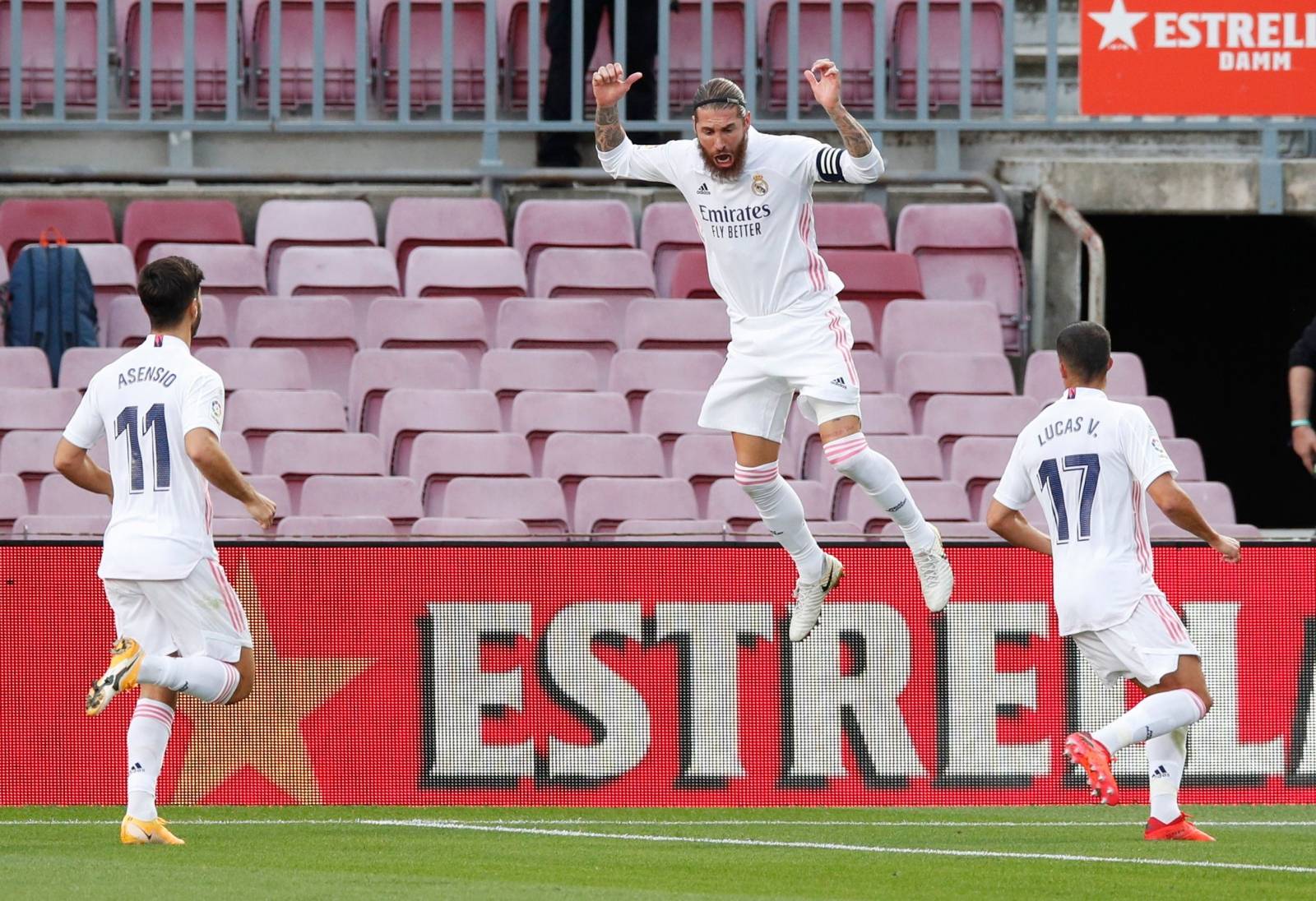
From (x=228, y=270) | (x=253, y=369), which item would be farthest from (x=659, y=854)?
(x=228, y=270)

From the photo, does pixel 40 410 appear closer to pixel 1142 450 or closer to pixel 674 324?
pixel 674 324

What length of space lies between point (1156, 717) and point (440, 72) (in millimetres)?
7854

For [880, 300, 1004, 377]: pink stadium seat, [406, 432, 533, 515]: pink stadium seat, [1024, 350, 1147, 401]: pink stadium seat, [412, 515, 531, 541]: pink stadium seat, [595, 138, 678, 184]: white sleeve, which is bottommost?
[412, 515, 531, 541]: pink stadium seat

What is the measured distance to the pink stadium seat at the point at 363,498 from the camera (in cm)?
1095

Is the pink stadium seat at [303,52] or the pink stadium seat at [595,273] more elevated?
the pink stadium seat at [303,52]

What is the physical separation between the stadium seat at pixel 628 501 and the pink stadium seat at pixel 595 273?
2.13m

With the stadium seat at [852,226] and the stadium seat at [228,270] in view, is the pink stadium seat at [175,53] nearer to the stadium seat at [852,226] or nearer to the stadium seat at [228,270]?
→ the stadium seat at [228,270]

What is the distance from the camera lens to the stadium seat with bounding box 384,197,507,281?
13234mm

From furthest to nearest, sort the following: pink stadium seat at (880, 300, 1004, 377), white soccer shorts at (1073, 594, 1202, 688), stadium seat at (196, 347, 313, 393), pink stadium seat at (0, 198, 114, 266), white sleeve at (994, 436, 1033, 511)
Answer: pink stadium seat at (0, 198, 114, 266)
pink stadium seat at (880, 300, 1004, 377)
stadium seat at (196, 347, 313, 393)
white sleeve at (994, 436, 1033, 511)
white soccer shorts at (1073, 594, 1202, 688)

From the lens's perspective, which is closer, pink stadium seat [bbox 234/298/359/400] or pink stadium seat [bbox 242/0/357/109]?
pink stadium seat [bbox 234/298/359/400]

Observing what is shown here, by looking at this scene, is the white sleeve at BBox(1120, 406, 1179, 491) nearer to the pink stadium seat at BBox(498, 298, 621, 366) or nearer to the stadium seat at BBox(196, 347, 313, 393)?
the pink stadium seat at BBox(498, 298, 621, 366)

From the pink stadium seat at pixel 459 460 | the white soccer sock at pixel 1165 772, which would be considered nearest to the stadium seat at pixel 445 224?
the pink stadium seat at pixel 459 460

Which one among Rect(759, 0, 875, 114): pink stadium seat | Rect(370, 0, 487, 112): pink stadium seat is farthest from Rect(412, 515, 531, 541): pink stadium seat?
Rect(759, 0, 875, 114): pink stadium seat

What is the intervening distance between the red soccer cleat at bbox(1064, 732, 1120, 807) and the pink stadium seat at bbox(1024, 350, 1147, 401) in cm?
486
